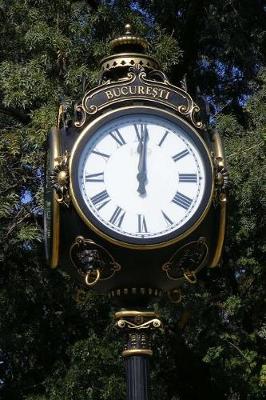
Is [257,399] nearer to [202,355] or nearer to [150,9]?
[202,355]

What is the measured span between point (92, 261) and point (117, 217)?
0.64 feet

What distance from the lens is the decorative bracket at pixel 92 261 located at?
2.96 metres

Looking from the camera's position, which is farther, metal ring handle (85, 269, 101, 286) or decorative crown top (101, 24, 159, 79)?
decorative crown top (101, 24, 159, 79)

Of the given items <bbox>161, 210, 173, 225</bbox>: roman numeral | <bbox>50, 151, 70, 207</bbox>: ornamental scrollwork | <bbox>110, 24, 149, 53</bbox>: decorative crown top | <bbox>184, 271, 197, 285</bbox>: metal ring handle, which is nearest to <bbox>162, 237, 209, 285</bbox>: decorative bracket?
<bbox>184, 271, 197, 285</bbox>: metal ring handle

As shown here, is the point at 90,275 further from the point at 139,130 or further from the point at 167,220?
the point at 139,130

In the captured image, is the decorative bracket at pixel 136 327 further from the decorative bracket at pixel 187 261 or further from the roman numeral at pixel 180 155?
the roman numeral at pixel 180 155

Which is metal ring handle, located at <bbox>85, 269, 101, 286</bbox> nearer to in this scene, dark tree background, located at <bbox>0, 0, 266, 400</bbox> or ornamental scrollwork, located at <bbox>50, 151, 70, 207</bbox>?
ornamental scrollwork, located at <bbox>50, 151, 70, 207</bbox>

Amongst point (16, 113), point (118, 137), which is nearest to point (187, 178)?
point (118, 137)

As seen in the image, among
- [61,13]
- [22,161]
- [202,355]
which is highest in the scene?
[61,13]

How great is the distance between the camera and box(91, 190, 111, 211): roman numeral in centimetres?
299

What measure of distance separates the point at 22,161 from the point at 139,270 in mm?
5118

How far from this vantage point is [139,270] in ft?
9.75

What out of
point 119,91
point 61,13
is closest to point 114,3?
point 61,13

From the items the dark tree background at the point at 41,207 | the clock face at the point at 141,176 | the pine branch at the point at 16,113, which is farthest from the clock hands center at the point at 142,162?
the pine branch at the point at 16,113
